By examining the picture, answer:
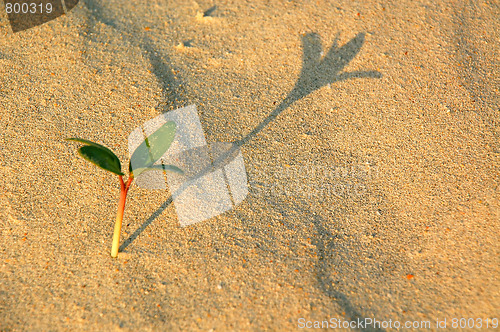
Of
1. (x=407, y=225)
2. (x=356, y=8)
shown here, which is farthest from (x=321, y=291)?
(x=356, y=8)

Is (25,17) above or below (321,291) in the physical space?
above

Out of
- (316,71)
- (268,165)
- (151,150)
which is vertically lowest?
(268,165)

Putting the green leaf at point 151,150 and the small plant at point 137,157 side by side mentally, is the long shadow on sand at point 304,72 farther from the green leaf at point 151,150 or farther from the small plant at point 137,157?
the green leaf at point 151,150

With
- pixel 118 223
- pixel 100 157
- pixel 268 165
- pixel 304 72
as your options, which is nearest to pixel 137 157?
pixel 100 157

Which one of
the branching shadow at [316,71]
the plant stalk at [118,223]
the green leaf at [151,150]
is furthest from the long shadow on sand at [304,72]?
the green leaf at [151,150]

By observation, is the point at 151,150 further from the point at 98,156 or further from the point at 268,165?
the point at 268,165

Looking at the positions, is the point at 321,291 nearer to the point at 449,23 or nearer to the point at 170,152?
the point at 170,152
